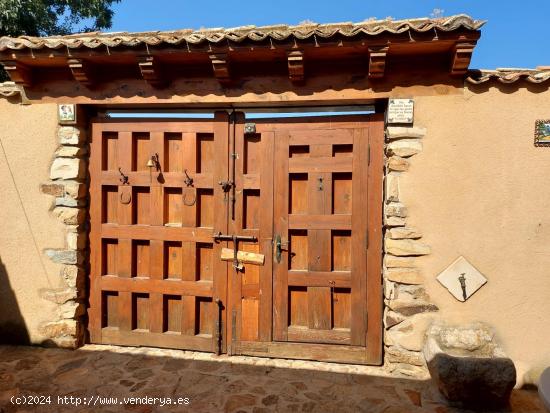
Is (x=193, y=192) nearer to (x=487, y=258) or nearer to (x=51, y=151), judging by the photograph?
(x=51, y=151)

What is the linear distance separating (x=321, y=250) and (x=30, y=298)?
2.83m

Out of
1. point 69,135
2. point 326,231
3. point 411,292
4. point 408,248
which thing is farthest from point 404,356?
point 69,135

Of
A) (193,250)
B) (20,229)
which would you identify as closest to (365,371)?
(193,250)

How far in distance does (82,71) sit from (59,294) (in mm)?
2088

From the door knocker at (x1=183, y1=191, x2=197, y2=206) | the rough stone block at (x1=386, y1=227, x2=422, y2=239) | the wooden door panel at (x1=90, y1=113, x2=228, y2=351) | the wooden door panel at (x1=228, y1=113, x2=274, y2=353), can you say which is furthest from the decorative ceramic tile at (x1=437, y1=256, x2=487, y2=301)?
the door knocker at (x1=183, y1=191, x2=197, y2=206)

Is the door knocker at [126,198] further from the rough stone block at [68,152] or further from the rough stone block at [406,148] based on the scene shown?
the rough stone block at [406,148]

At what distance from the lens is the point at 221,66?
9.02ft

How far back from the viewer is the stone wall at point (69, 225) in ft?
10.2

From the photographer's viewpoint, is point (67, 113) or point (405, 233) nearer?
point (405, 233)

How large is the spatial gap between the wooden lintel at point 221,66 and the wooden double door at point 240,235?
34 cm

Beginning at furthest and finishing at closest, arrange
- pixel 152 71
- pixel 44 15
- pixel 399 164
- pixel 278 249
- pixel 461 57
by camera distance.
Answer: pixel 44 15 < pixel 278 249 < pixel 152 71 < pixel 399 164 < pixel 461 57

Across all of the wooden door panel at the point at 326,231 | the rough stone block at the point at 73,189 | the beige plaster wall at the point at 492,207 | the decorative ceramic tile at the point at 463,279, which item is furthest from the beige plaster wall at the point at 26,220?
the decorative ceramic tile at the point at 463,279

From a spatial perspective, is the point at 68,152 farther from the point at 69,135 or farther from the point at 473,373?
the point at 473,373

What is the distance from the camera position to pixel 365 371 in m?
2.81
